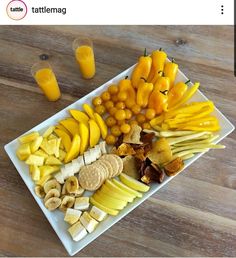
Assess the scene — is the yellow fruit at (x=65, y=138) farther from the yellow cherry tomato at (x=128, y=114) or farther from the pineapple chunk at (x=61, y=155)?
the yellow cherry tomato at (x=128, y=114)

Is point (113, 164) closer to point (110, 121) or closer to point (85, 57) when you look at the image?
point (110, 121)

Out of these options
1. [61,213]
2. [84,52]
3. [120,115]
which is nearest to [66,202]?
[61,213]

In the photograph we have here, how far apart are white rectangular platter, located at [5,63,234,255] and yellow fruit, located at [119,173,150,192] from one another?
0.02m

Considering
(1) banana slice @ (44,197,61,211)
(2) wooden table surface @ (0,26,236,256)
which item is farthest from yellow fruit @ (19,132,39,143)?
(1) banana slice @ (44,197,61,211)

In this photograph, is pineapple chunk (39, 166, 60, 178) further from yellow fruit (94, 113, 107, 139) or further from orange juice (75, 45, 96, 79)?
orange juice (75, 45, 96, 79)

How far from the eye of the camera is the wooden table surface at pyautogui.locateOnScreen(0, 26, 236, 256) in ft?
4.24

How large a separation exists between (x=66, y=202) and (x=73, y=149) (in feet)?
0.60

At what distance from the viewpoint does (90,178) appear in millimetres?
1292

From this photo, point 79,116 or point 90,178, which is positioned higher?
point 79,116

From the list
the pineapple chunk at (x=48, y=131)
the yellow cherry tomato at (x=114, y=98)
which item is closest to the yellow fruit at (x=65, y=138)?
the pineapple chunk at (x=48, y=131)

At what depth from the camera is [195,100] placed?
1460 millimetres

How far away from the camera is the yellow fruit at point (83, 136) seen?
136cm
